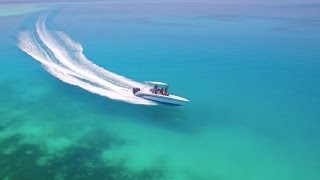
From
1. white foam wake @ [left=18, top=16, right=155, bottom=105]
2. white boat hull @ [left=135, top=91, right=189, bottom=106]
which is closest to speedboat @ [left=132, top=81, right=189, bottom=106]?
white boat hull @ [left=135, top=91, right=189, bottom=106]

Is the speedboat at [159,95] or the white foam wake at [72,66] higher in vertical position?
the white foam wake at [72,66]

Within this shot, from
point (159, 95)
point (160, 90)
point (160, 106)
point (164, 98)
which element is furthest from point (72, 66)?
point (164, 98)

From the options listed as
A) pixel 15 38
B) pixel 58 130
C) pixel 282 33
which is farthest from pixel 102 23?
pixel 58 130

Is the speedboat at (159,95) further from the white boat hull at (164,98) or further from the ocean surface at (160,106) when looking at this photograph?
the ocean surface at (160,106)

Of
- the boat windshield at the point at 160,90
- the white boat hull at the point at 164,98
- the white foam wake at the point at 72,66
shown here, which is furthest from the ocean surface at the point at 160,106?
the boat windshield at the point at 160,90

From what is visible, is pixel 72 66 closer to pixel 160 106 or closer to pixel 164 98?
pixel 160 106

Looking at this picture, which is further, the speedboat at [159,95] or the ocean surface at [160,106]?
the speedboat at [159,95]
